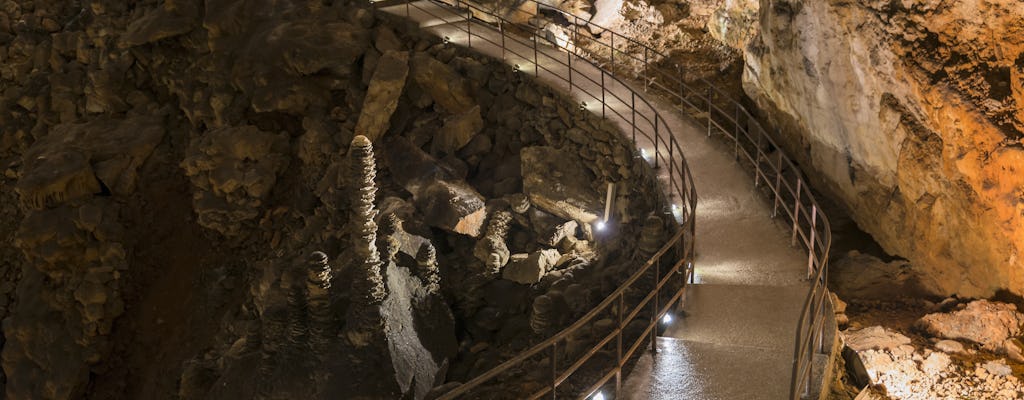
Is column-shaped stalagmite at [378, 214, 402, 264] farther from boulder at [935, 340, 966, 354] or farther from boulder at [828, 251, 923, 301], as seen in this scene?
boulder at [935, 340, 966, 354]

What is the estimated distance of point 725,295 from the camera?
8.28 m

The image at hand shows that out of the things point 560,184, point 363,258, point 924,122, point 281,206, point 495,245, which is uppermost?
point 924,122

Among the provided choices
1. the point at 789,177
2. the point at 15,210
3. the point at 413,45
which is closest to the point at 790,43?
the point at 789,177

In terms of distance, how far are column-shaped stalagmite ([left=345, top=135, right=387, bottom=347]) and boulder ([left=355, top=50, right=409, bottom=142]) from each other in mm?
4168

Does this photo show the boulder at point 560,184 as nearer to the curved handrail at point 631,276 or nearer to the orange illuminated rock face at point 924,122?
the curved handrail at point 631,276

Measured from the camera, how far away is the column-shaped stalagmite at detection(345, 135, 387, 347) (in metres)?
9.81

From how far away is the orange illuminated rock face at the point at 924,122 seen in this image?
7.91 metres

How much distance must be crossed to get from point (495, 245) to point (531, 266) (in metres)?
0.80

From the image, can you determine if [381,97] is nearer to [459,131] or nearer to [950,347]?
[459,131]

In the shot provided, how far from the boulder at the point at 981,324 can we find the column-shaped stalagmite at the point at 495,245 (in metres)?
5.22

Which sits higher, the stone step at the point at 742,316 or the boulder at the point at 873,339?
the stone step at the point at 742,316

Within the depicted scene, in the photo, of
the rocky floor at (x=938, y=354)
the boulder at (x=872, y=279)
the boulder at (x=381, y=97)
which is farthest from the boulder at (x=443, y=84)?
the rocky floor at (x=938, y=354)

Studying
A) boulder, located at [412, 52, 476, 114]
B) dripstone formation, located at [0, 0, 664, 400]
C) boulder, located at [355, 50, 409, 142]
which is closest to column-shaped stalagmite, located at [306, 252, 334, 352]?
dripstone formation, located at [0, 0, 664, 400]

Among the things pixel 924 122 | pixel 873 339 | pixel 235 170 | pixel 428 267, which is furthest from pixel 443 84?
pixel 873 339
